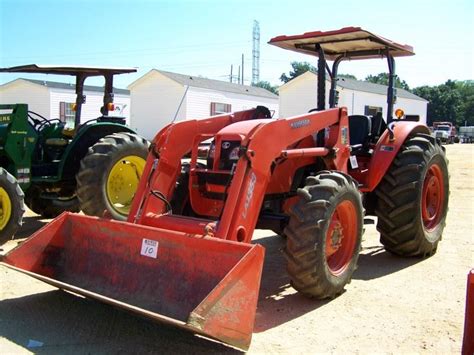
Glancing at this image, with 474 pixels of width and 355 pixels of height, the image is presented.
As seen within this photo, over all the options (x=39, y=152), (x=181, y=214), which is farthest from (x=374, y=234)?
(x=39, y=152)

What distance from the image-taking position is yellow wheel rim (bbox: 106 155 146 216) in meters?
7.63

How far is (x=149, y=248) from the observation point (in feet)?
14.2

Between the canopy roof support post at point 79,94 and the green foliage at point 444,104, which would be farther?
the green foliage at point 444,104

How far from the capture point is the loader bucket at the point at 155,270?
354cm

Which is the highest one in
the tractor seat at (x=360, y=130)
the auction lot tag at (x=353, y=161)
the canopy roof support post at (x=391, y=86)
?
the canopy roof support post at (x=391, y=86)

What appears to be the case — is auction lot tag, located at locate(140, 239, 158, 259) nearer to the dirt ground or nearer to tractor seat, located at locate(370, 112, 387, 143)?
the dirt ground

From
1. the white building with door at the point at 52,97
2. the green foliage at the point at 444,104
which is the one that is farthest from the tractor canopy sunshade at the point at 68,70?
the green foliage at the point at 444,104

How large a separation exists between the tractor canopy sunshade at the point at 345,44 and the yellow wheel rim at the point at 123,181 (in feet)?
9.12

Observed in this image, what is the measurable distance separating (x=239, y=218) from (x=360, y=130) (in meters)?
3.08

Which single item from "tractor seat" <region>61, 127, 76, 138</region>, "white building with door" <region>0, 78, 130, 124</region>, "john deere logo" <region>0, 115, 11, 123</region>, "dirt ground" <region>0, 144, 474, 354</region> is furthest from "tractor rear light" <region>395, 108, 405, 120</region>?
"white building with door" <region>0, 78, 130, 124</region>

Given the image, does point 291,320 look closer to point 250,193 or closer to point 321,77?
point 250,193

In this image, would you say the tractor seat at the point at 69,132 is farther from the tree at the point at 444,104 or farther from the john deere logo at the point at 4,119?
the tree at the point at 444,104

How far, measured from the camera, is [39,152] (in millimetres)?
8312

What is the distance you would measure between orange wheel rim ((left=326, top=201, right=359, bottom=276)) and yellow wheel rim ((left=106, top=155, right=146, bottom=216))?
346 centimetres
